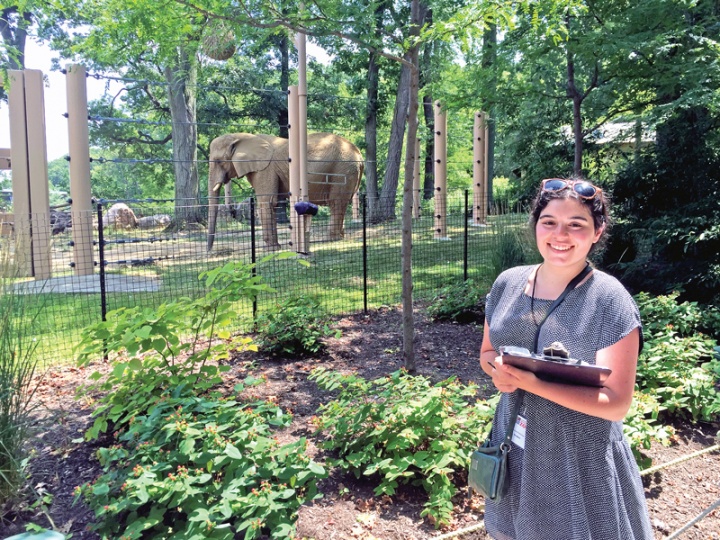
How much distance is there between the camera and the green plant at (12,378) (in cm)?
286

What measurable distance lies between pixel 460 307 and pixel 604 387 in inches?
203

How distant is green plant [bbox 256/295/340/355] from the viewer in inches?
205

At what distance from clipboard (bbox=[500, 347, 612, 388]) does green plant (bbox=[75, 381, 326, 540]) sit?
1.27 metres

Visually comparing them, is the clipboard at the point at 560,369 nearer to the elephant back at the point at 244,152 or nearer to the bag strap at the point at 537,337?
the bag strap at the point at 537,337

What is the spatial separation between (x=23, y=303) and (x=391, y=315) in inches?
176

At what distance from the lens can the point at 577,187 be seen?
→ 68.9 inches

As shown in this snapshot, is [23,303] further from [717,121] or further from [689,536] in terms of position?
[717,121]

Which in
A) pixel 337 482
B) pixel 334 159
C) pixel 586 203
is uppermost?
pixel 334 159

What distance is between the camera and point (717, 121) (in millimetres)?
7707

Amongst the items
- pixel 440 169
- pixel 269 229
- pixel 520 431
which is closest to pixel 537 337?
pixel 520 431

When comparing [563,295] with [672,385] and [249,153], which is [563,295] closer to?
[672,385]

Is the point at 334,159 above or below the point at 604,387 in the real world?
above

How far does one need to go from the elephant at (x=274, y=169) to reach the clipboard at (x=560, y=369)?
35.9 feet

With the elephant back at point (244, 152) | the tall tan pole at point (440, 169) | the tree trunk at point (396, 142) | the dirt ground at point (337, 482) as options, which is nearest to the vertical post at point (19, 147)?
the dirt ground at point (337, 482)
